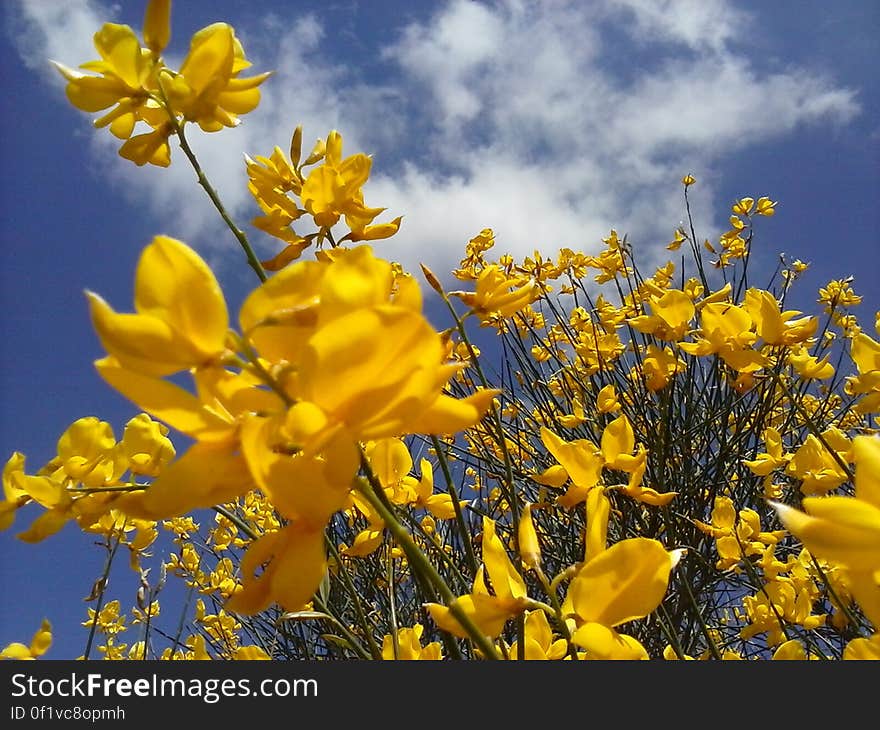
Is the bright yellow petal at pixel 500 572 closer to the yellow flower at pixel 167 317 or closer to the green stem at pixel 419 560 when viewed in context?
the green stem at pixel 419 560

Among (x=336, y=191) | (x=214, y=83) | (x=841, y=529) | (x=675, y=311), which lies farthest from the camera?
(x=675, y=311)

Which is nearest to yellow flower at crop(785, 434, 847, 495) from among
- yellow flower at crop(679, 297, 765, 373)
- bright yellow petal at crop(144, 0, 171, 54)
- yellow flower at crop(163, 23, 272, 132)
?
yellow flower at crop(679, 297, 765, 373)

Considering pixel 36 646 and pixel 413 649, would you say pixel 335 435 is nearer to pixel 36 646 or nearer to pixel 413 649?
pixel 413 649

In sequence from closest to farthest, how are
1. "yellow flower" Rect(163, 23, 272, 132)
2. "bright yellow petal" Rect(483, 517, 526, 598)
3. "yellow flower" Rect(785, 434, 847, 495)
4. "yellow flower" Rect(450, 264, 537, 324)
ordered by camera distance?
"bright yellow petal" Rect(483, 517, 526, 598), "yellow flower" Rect(163, 23, 272, 132), "yellow flower" Rect(450, 264, 537, 324), "yellow flower" Rect(785, 434, 847, 495)

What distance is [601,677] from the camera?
53 centimetres

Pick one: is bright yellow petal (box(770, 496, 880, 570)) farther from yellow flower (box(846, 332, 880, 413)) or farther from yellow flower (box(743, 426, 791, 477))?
yellow flower (box(743, 426, 791, 477))

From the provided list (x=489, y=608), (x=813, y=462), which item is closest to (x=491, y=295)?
(x=489, y=608)

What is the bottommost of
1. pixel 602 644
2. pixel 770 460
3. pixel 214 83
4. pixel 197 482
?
pixel 602 644

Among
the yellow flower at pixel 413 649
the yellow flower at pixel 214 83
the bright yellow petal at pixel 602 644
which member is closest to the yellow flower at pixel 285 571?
the bright yellow petal at pixel 602 644

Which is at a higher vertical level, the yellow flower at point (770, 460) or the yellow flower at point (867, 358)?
the yellow flower at point (770, 460)

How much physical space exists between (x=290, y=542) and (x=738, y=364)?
1.25m

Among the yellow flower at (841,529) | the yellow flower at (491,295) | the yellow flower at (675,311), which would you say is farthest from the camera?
the yellow flower at (675,311)

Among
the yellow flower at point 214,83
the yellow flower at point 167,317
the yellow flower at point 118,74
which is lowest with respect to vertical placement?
the yellow flower at point 167,317

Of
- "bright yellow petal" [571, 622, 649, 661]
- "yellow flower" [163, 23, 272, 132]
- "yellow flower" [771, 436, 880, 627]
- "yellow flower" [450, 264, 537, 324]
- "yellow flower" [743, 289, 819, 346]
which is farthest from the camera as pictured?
"yellow flower" [743, 289, 819, 346]
